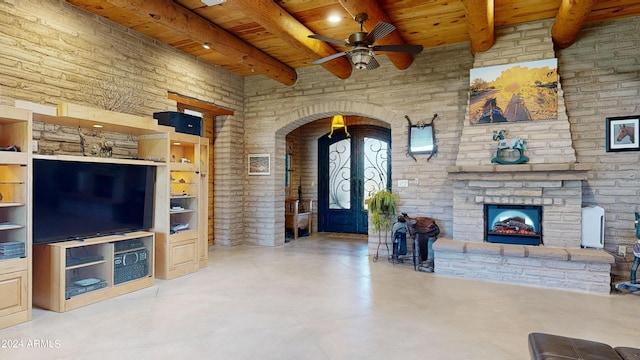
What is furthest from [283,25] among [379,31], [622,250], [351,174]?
[622,250]

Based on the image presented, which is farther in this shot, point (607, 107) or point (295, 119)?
point (295, 119)

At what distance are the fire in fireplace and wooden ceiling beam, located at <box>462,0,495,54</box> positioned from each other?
219 cm

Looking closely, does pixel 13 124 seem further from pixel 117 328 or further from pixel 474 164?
pixel 474 164

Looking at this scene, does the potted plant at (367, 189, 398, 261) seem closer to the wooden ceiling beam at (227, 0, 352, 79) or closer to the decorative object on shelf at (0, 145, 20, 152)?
the wooden ceiling beam at (227, 0, 352, 79)

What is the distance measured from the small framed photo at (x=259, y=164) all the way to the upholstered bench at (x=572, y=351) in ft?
18.1

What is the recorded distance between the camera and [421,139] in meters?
5.75

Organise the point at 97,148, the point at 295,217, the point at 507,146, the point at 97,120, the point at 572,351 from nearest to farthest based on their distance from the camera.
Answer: the point at 572,351 → the point at 97,120 → the point at 97,148 → the point at 507,146 → the point at 295,217

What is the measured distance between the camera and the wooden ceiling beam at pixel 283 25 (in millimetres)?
3867

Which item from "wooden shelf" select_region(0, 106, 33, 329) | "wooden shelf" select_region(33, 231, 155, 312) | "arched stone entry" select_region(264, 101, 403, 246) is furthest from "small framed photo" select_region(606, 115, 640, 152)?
"wooden shelf" select_region(0, 106, 33, 329)

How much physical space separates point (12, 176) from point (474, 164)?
522 centimetres

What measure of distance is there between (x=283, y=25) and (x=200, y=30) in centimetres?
110

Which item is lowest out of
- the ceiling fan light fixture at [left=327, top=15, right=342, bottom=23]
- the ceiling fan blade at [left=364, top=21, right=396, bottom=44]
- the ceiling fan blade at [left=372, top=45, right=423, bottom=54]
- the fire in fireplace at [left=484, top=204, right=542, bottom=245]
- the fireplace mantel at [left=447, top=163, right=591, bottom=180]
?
the fire in fireplace at [left=484, top=204, right=542, bottom=245]

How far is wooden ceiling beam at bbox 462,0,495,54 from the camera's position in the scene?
376 cm

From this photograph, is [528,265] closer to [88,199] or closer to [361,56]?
[361,56]
